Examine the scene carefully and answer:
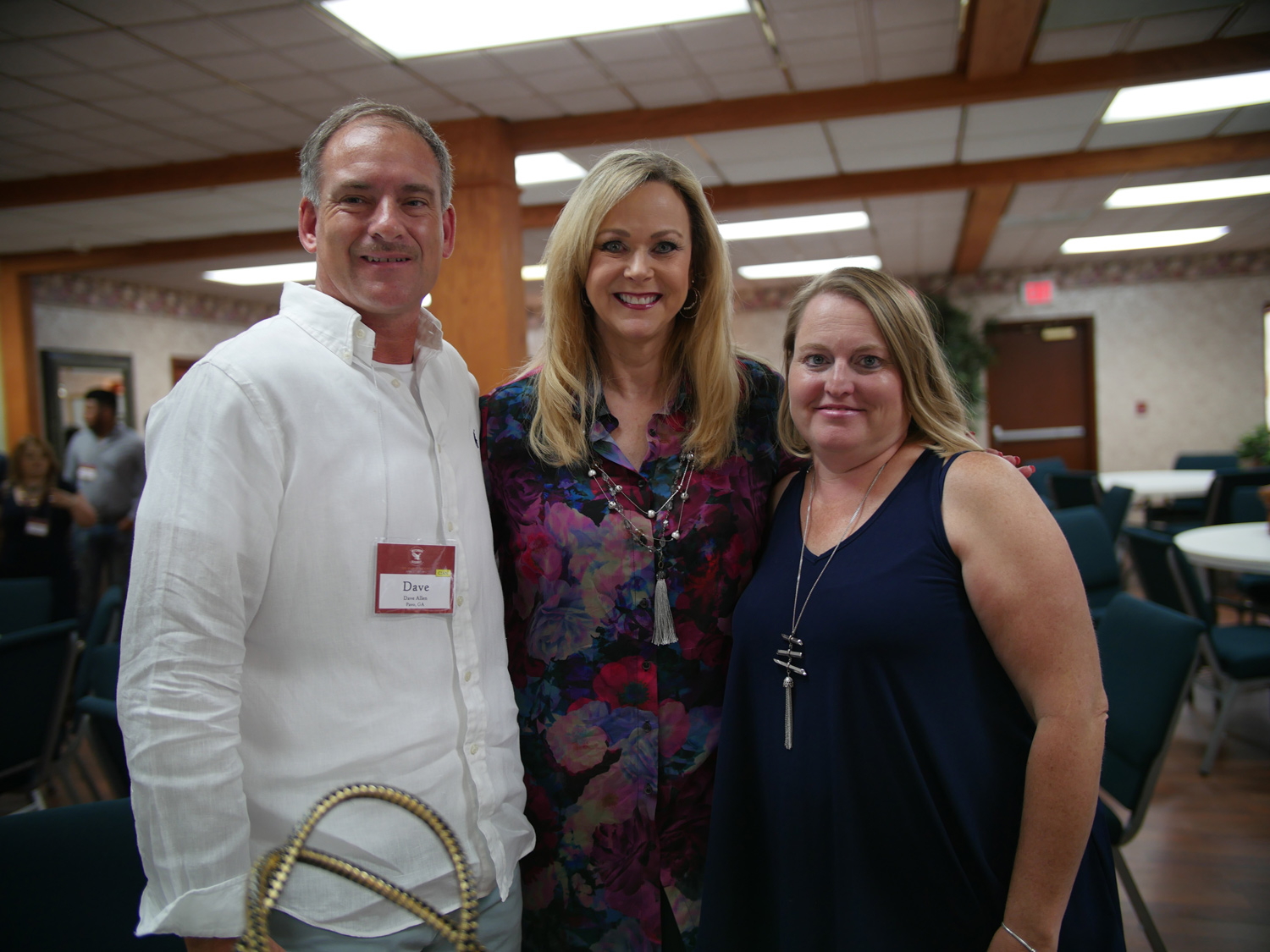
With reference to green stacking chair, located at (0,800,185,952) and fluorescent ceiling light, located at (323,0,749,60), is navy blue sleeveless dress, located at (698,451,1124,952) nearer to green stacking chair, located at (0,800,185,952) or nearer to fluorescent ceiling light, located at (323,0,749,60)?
green stacking chair, located at (0,800,185,952)

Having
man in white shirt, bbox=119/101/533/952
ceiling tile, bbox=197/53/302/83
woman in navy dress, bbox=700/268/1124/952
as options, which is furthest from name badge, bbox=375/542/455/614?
ceiling tile, bbox=197/53/302/83

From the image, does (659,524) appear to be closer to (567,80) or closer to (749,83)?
(567,80)

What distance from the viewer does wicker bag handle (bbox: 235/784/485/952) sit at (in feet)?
1.30

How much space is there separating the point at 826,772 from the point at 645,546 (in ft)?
1.56

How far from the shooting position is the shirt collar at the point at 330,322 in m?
1.23

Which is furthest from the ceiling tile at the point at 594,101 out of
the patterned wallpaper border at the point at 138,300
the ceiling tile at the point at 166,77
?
the patterned wallpaper border at the point at 138,300

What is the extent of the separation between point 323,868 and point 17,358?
34.2 feet

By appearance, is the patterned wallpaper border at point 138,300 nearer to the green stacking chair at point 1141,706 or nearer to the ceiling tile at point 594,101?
the ceiling tile at point 594,101

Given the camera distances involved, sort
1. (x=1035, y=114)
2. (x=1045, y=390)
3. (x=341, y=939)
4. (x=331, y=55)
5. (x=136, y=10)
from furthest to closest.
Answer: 1. (x=1045, y=390)
2. (x=1035, y=114)
3. (x=331, y=55)
4. (x=136, y=10)
5. (x=341, y=939)

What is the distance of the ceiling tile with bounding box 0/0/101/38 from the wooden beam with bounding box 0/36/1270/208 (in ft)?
6.24

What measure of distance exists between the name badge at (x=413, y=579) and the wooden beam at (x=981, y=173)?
646 centimetres

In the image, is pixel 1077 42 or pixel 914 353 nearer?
pixel 914 353

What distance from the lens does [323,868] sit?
38 centimetres

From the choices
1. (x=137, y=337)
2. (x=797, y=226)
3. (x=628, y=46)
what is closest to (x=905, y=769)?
(x=628, y=46)
